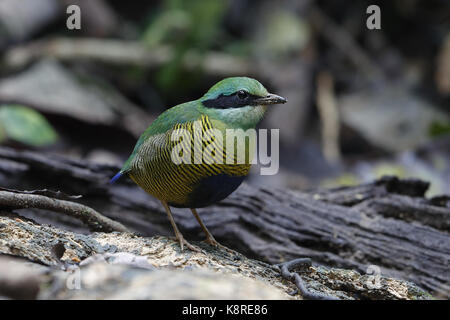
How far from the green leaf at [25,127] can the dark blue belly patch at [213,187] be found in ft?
16.2

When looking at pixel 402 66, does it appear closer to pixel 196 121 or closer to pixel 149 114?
pixel 149 114

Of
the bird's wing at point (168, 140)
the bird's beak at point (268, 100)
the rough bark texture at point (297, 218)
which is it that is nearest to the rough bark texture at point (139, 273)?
the rough bark texture at point (297, 218)

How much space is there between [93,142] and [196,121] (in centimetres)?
524

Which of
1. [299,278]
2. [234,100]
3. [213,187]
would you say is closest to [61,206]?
[213,187]

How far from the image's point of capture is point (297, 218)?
214 inches

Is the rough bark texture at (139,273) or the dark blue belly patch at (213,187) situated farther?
the dark blue belly patch at (213,187)

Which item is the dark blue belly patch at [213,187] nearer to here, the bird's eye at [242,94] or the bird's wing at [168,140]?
the bird's wing at [168,140]

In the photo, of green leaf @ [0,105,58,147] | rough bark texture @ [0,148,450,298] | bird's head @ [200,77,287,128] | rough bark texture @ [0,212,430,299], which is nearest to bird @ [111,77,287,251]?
bird's head @ [200,77,287,128]

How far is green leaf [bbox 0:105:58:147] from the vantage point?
327 inches

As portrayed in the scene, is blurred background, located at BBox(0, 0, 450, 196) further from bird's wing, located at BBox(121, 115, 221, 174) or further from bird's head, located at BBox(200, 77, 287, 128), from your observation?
bird's head, located at BBox(200, 77, 287, 128)

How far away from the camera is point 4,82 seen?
1000cm

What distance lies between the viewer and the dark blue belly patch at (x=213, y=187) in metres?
4.12

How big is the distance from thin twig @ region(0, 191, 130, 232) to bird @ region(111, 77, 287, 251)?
674mm

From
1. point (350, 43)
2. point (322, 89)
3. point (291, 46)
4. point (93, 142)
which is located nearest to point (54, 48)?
point (93, 142)
